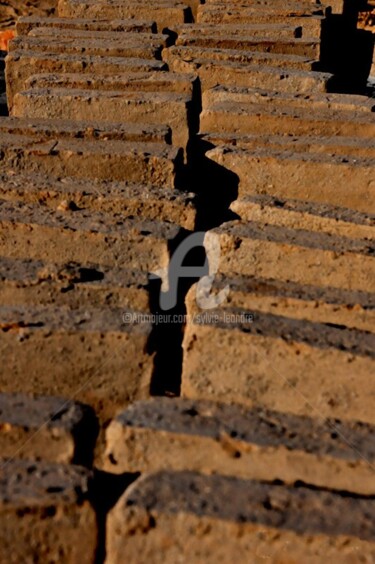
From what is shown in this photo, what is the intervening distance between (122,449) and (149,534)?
18 centimetres

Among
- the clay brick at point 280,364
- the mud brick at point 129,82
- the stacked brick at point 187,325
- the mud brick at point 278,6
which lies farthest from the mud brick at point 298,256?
the mud brick at point 278,6

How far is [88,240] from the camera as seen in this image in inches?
72.9

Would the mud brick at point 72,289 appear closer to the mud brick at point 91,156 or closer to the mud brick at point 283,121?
the mud brick at point 91,156

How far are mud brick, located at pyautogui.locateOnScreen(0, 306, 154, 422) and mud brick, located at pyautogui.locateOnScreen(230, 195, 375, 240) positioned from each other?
0.60m

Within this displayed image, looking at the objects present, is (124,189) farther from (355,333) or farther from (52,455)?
(52,455)

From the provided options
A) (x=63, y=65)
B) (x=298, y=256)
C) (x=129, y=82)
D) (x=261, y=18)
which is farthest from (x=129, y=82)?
(x=261, y=18)

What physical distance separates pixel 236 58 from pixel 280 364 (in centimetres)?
179

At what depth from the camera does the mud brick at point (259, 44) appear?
322 centimetres

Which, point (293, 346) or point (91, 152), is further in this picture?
point (91, 152)

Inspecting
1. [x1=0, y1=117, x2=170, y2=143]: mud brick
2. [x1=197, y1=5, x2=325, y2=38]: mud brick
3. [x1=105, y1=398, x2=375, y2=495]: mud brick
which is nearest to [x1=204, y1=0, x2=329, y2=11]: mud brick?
[x1=197, y1=5, x2=325, y2=38]: mud brick

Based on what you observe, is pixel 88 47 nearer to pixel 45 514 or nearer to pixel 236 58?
pixel 236 58

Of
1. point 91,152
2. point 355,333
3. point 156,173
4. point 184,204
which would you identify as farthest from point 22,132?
point 355,333

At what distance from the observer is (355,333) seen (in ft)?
5.16

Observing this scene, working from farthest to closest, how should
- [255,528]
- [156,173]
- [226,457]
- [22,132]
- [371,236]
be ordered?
1. [22,132]
2. [156,173]
3. [371,236]
4. [226,457]
5. [255,528]
